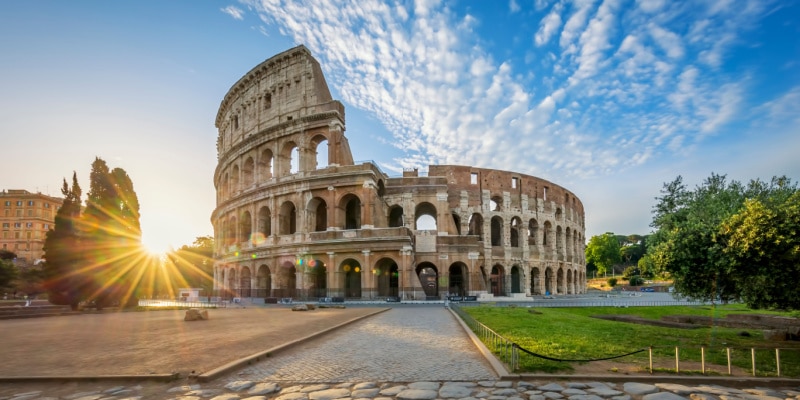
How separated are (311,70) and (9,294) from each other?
36.7 m

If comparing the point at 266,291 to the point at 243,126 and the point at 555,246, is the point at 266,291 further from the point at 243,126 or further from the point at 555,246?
the point at 555,246

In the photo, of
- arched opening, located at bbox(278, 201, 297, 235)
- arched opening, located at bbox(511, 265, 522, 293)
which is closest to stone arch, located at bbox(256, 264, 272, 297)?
arched opening, located at bbox(278, 201, 297, 235)

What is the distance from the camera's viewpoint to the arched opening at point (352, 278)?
117 feet

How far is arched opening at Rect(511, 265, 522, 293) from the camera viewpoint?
148ft

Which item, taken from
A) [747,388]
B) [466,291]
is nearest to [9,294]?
[466,291]

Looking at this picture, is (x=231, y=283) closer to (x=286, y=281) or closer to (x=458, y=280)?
(x=286, y=281)

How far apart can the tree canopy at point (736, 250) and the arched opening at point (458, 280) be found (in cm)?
2638

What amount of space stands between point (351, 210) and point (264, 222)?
27.3ft

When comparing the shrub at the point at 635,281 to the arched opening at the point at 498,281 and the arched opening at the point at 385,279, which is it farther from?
the arched opening at the point at 385,279

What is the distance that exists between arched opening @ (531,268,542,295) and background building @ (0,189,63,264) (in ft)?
266

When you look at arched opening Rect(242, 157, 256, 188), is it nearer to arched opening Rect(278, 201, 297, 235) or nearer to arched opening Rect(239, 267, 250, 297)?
arched opening Rect(278, 201, 297, 235)

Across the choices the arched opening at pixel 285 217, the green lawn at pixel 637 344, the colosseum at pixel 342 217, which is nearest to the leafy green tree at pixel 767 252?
the green lawn at pixel 637 344

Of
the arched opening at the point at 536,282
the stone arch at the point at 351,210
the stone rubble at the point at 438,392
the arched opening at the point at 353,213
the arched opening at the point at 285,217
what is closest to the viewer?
the stone rubble at the point at 438,392

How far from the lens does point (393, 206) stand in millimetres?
40625
